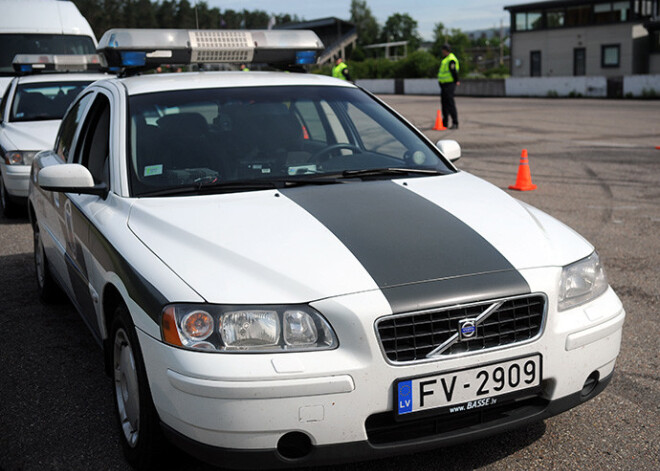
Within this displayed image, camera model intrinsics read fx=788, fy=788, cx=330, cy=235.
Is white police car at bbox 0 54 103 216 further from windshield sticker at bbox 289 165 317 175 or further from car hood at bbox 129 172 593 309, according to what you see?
car hood at bbox 129 172 593 309

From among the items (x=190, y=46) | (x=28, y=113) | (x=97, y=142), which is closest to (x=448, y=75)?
(x=28, y=113)

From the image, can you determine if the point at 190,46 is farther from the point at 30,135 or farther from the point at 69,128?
the point at 30,135

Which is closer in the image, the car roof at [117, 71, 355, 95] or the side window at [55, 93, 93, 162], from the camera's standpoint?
the car roof at [117, 71, 355, 95]

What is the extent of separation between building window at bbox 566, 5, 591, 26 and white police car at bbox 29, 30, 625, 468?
1970 inches

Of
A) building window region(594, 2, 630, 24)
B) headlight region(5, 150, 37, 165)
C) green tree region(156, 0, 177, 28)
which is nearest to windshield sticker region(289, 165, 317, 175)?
headlight region(5, 150, 37, 165)

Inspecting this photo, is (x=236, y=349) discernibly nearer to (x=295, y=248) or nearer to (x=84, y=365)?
(x=295, y=248)

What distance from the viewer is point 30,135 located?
29.6 ft

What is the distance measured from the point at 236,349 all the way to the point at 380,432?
57 centimetres

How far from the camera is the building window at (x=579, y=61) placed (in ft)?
165

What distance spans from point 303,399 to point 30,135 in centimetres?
747

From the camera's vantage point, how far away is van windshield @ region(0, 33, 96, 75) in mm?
15656

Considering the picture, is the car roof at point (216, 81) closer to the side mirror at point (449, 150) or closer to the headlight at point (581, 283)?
the side mirror at point (449, 150)

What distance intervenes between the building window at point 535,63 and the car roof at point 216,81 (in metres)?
51.1

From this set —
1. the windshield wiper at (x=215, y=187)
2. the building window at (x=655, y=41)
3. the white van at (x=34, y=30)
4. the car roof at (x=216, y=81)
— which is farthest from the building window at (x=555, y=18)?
the windshield wiper at (x=215, y=187)
